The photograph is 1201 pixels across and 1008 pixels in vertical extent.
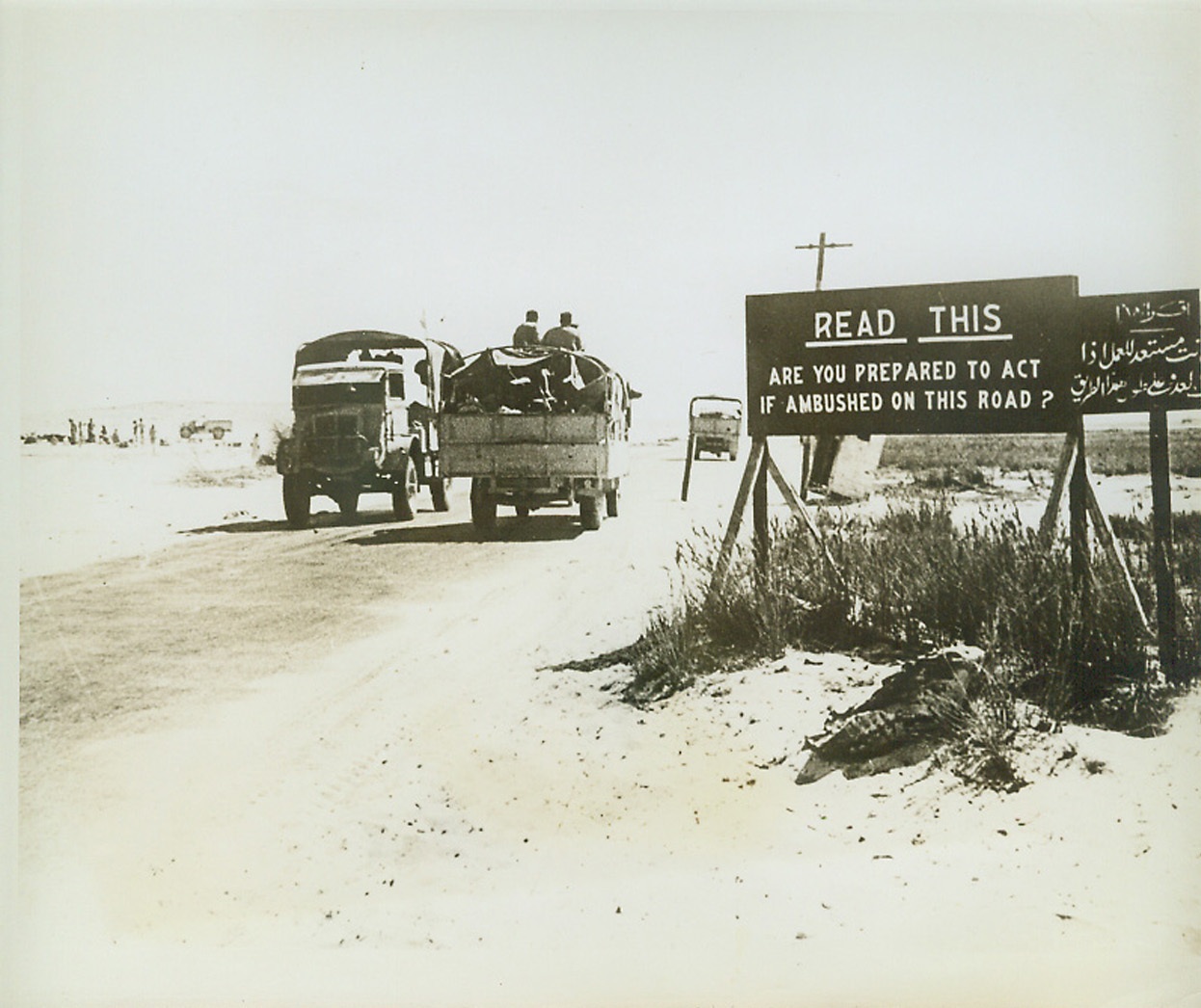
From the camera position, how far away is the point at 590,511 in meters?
Result: 4.17

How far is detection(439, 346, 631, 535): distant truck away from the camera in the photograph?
4113 mm

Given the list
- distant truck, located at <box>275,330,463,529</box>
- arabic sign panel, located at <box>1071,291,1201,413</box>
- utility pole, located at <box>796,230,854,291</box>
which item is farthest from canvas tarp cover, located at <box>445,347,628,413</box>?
arabic sign panel, located at <box>1071,291,1201,413</box>

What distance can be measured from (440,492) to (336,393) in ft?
2.26

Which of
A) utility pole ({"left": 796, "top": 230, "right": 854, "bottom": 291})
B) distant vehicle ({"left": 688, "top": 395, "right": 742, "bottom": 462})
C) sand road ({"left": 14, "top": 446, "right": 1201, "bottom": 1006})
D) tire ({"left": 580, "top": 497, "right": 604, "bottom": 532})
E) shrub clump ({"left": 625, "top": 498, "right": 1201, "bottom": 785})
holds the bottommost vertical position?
sand road ({"left": 14, "top": 446, "right": 1201, "bottom": 1006})

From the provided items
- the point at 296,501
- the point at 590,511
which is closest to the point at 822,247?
the point at 590,511

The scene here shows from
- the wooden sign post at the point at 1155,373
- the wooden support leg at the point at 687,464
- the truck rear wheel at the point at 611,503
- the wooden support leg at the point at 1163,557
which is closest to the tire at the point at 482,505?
the truck rear wheel at the point at 611,503

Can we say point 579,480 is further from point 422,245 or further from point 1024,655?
point 1024,655

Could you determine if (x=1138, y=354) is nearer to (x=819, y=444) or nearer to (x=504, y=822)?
(x=819, y=444)

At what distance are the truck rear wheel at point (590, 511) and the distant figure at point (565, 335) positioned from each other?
667mm

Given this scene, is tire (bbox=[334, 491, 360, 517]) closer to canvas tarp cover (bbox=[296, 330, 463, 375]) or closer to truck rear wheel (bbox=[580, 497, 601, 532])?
canvas tarp cover (bbox=[296, 330, 463, 375])

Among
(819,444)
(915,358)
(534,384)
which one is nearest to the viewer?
(915,358)

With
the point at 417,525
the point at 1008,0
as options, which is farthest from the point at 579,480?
the point at 1008,0

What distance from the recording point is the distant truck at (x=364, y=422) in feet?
13.8

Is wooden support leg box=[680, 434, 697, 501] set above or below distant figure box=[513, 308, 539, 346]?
below
